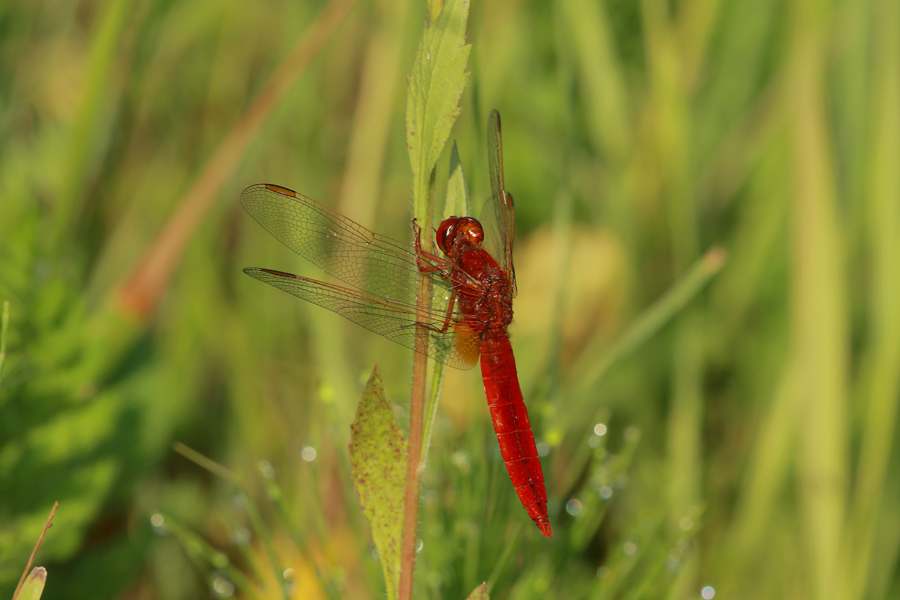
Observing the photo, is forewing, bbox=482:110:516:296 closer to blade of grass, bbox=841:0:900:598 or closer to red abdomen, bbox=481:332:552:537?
red abdomen, bbox=481:332:552:537

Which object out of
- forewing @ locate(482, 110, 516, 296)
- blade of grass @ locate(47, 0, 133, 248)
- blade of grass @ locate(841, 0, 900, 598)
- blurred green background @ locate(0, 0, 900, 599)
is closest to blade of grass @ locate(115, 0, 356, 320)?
blurred green background @ locate(0, 0, 900, 599)

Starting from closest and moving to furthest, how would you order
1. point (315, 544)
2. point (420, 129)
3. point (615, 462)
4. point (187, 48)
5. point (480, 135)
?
point (420, 129), point (480, 135), point (615, 462), point (315, 544), point (187, 48)

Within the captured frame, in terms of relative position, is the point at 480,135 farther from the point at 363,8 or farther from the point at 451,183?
the point at 363,8

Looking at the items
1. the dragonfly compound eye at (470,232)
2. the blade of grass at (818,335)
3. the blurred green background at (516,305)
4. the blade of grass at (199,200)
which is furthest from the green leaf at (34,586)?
the blade of grass at (818,335)

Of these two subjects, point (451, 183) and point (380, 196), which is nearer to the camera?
point (451, 183)

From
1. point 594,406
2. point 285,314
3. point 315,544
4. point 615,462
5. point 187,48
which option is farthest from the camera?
point 187,48

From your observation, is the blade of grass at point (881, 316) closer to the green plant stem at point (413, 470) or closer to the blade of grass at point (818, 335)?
the blade of grass at point (818, 335)

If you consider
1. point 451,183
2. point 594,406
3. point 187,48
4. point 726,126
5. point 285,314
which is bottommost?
point 285,314

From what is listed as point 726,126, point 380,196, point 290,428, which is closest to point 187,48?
point 380,196
